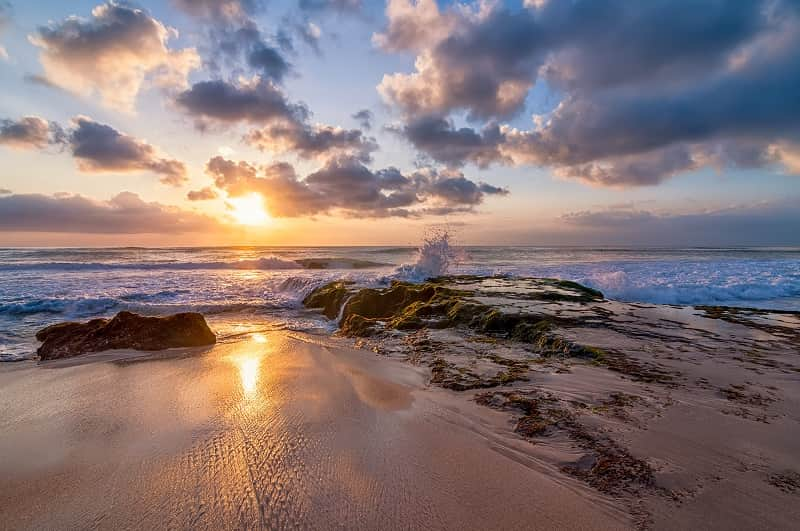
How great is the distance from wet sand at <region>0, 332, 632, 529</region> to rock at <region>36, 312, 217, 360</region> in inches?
75.5

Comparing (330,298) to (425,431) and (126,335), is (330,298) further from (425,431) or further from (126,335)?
(425,431)

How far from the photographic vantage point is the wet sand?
195 centimetres

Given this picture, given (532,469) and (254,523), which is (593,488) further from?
(254,523)

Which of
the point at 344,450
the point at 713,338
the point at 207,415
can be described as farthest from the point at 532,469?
the point at 713,338

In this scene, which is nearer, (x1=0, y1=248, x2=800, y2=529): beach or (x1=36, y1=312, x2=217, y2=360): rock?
(x1=0, y1=248, x2=800, y2=529): beach

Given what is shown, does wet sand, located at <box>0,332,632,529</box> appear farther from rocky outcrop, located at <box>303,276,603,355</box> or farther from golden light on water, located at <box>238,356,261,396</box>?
rocky outcrop, located at <box>303,276,603,355</box>

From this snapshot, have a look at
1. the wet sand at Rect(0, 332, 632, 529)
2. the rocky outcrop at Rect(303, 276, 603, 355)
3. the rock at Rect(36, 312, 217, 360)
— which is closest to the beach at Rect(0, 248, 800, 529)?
the wet sand at Rect(0, 332, 632, 529)

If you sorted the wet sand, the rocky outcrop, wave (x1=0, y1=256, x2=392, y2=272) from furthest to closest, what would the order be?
wave (x1=0, y1=256, x2=392, y2=272) < the rocky outcrop < the wet sand

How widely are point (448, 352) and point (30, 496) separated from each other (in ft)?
14.2

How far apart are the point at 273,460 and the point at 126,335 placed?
5569 millimetres

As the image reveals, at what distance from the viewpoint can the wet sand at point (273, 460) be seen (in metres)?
1.95

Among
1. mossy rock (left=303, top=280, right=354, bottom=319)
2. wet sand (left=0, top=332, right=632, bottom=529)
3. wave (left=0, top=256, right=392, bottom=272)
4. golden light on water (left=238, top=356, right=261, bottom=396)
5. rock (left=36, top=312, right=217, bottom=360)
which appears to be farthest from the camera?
wave (left=0, top=256, right=392, bottom=272)

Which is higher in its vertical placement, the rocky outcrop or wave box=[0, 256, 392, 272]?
the rocky outcrop

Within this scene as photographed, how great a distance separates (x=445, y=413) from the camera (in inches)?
129
